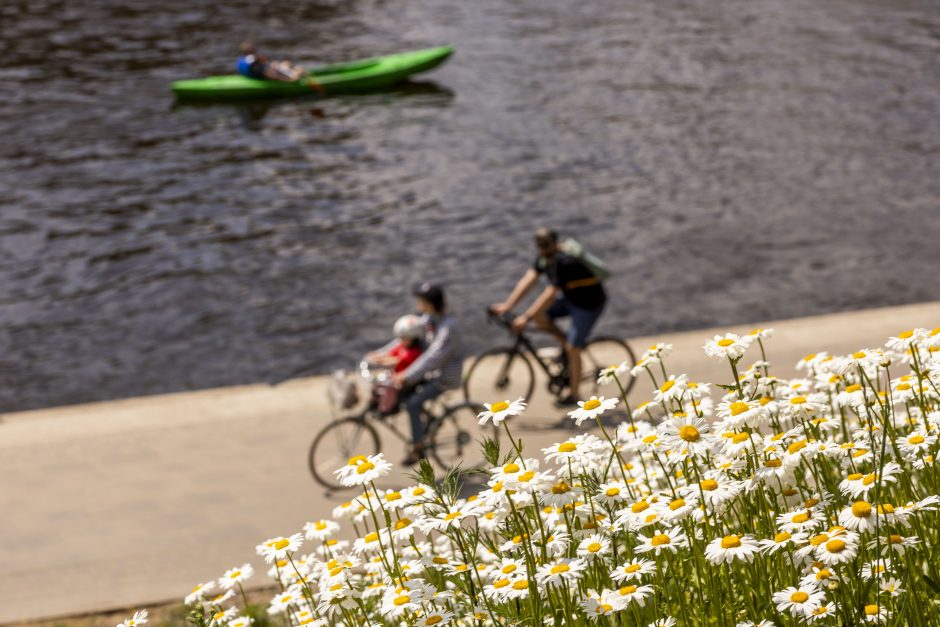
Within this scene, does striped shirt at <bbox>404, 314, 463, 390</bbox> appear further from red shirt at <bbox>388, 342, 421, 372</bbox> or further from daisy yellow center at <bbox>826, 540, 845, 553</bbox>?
daisy yellow center at <bbox>826, 540, 845, 553</bbox>

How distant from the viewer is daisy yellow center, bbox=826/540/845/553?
3047 millimetres

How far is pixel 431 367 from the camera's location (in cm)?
972

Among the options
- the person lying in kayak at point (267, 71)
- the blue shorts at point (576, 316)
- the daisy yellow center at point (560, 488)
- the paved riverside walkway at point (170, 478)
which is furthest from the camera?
the person lying in kayak at point (267, 71)

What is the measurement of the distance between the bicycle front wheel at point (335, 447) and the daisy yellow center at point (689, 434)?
6622 mm

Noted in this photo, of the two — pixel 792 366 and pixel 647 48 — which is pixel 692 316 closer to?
pixel 792 366

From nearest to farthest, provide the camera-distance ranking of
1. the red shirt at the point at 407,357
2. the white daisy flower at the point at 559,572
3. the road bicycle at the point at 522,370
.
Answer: the white daisy flower at the point at 559,572 < the red shirt at the point at 407,357 < the road bicycle at the point at 522,370

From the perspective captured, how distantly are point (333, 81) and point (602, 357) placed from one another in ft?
70.4

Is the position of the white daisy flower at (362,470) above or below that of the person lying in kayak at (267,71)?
above

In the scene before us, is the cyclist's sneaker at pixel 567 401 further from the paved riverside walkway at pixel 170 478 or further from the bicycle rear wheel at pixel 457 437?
the bicycle rear wheel at pixel 457 437

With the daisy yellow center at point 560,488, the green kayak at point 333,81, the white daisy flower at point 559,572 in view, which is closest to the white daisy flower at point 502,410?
the daisy yellow center at point 560,488

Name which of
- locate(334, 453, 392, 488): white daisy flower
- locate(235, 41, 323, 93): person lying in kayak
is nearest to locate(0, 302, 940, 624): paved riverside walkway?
locate(334, 453, 392, 488): white daisy flower

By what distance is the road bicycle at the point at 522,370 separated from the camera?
37.6 ft

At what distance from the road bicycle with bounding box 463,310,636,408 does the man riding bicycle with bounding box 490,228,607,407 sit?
191mm

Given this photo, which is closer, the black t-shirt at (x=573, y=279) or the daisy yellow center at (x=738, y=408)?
the daisy yellow center at (x=738, y=408)
